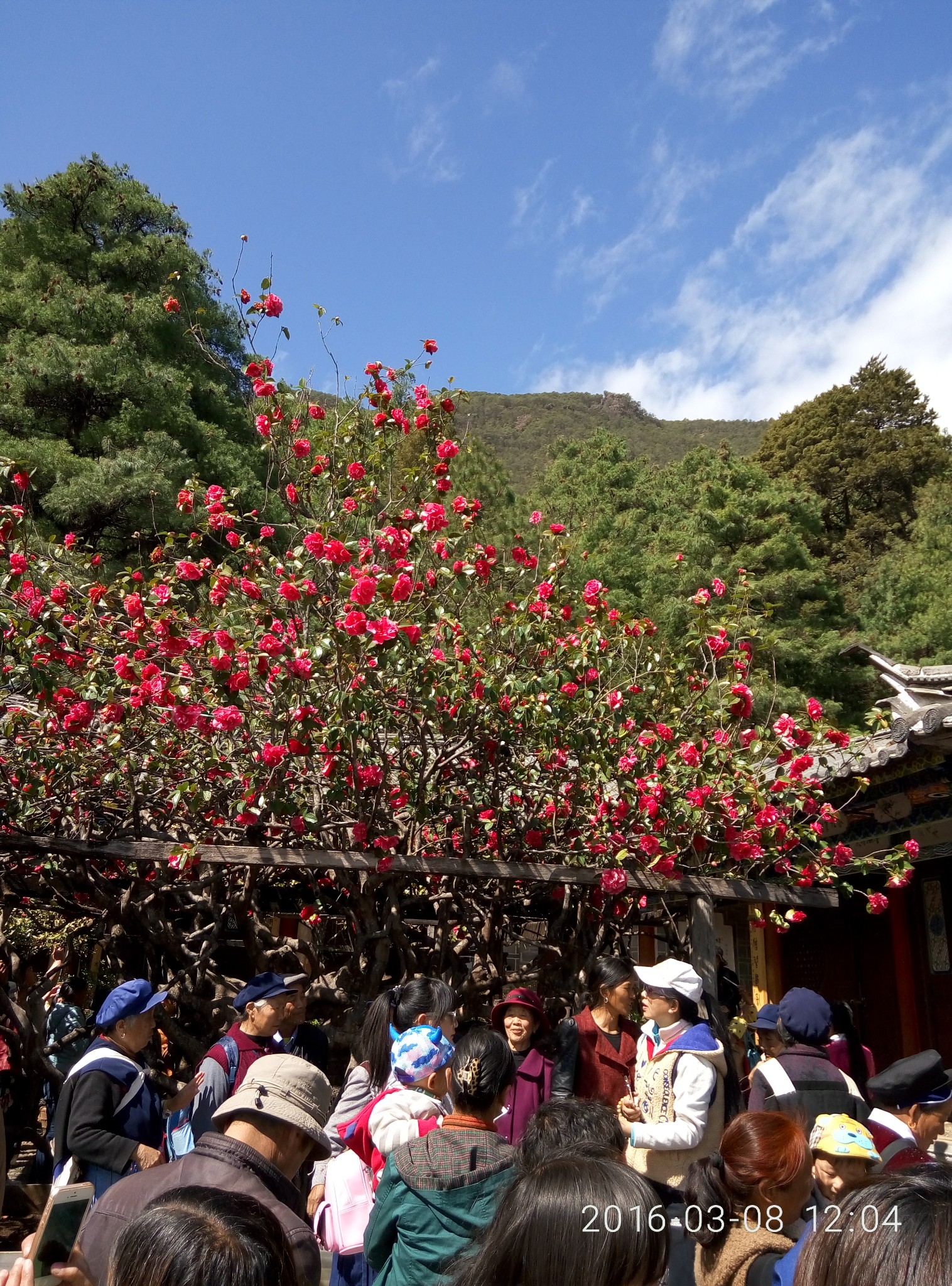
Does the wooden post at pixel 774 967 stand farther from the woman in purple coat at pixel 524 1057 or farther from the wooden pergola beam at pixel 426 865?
the woman in purple coat at pixel 524 1057

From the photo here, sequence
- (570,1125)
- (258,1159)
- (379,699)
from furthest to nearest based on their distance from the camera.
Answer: (379,699) < (570,1125) < (258,1159)

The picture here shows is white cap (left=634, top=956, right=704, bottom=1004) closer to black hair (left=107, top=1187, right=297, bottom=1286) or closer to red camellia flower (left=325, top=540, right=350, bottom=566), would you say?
black hair (left=107, top=1187, right=297, bottom=1286)

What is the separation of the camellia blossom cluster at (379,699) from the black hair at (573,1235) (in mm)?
3504

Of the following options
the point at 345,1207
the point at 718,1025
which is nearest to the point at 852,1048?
the point at 718,1025

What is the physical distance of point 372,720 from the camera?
5.41 m

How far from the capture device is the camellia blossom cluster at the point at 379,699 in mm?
5465

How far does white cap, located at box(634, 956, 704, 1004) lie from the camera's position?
368cm

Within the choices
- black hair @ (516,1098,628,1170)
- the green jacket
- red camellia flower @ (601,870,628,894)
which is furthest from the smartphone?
red camellia flower @ (601,870,628,894)

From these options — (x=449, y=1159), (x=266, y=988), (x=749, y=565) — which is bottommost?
(x=449, y=1159)

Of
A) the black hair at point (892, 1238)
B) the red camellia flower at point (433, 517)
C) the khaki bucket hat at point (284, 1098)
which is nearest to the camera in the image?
the black hair at point (892, 1238)

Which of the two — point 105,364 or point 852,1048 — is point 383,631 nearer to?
point 852,1048

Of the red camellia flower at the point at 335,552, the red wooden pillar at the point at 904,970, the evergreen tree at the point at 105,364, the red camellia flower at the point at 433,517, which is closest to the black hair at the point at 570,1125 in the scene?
the red camellia flower at the point at 335,552

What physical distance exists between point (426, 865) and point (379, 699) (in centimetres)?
100

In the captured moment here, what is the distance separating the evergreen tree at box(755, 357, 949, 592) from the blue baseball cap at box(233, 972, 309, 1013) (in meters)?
25.2
